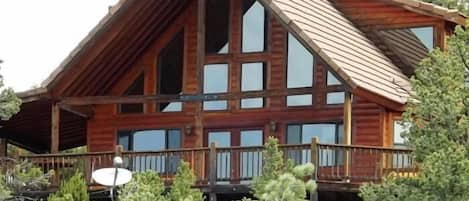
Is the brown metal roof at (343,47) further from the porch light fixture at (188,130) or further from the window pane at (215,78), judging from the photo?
the porch light fixture at (188,130)

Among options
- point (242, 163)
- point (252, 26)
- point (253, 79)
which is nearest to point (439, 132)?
point (242, 163)

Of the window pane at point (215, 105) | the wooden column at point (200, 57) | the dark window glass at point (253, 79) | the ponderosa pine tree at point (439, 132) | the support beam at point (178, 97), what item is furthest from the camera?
the window pane at point (215, 105)

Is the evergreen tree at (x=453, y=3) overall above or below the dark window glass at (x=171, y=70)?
above

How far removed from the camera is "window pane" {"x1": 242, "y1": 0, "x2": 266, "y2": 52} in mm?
27844

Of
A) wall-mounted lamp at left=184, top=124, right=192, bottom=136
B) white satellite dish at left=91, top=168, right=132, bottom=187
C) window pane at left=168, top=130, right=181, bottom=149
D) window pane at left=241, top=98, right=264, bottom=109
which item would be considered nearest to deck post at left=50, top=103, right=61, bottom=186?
window pane at left=168, top=130, right=181, bottom=149

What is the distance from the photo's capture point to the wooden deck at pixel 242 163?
24219 mm

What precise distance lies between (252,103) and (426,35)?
13.0 ft

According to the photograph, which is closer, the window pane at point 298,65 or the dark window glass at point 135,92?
the window pane at point 298,65

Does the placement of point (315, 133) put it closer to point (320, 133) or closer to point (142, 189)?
point (320, 133)

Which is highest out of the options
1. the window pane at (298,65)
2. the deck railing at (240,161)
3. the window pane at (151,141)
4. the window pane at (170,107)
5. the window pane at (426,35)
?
the window pane at (426,35)

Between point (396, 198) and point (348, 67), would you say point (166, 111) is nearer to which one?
point (348, 67)

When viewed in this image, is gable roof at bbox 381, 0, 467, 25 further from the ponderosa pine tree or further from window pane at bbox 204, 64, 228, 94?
the ponderosa pine tree

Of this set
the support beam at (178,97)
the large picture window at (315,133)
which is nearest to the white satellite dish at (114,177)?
the support beam at (178,97)

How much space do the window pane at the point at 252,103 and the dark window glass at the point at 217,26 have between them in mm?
1140
